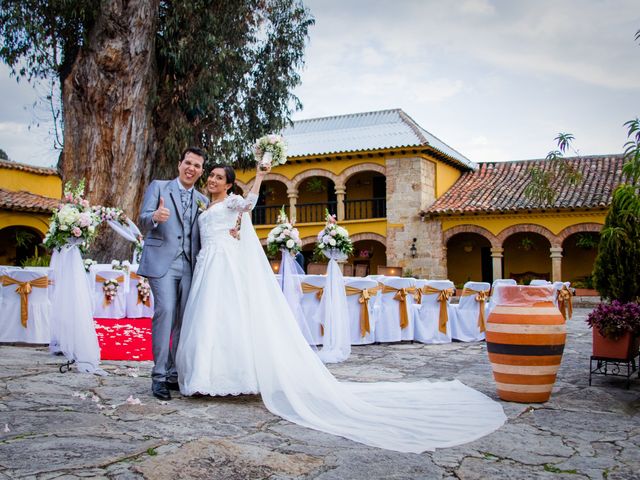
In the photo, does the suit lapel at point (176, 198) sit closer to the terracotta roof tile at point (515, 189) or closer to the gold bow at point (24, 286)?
the gold bow at point (24, 286)

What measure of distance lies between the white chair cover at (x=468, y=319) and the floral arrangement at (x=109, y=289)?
18.4 feet

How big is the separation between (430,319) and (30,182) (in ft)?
66.7

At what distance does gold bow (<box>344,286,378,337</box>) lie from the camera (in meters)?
8.95

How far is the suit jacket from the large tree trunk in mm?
7585

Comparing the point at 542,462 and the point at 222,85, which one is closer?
the point at 542,462

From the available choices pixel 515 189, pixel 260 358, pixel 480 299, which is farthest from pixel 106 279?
pixel 515 189

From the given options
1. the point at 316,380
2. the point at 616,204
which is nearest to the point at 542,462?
the point at 316,380

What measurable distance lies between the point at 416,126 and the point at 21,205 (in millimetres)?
14299

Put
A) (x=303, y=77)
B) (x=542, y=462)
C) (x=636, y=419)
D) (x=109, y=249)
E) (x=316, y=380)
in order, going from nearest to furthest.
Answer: (x=542, y=462), (x=636, y=419), (x=316, y=380), (x=109, y=249), (x=303, y=77)

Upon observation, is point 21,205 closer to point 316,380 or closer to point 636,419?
point 316,380

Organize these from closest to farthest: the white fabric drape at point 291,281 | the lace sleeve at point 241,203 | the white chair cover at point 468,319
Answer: the lace sleeve at point 241,203
the white fabric drape at point 291,281
the white chair cover at point 468,319

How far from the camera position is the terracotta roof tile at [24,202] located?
826 inches

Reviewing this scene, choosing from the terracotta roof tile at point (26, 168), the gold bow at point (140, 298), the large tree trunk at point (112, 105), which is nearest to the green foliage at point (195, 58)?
the large tree trunk at point (112, 105)

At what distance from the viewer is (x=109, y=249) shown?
1254 centimetres
